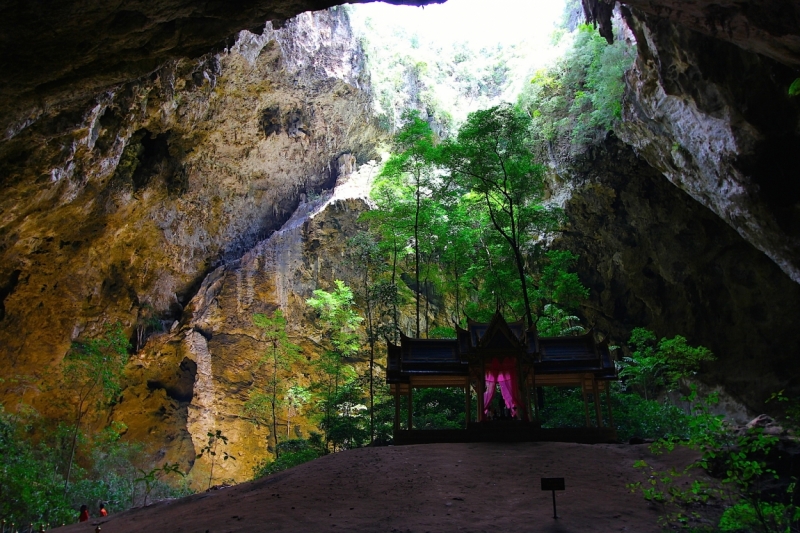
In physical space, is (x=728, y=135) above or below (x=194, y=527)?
Answer: above

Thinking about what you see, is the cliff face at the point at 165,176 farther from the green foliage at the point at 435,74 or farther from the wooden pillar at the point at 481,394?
the wooden pillar at the point at 481,394

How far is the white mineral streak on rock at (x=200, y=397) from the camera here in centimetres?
2281

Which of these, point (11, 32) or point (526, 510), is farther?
point (11, 32)

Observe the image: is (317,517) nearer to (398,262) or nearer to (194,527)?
(194,527)

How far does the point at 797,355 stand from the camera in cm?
1672

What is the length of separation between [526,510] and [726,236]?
14.3 m

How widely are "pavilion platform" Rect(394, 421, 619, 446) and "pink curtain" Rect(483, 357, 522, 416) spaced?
0.57m

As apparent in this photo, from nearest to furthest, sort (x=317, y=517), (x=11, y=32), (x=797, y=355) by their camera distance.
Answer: (x=317, y=517) → (x=11, y=32) → (x=797, y=355)

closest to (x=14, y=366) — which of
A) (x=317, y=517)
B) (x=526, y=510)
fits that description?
(x=317, y=517)

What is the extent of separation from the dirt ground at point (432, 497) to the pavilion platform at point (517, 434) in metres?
0.49

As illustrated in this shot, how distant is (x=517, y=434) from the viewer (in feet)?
36.8

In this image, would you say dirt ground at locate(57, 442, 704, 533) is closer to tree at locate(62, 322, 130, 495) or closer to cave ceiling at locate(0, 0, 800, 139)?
cave ceiling at locate(0, 0, 800, 139)

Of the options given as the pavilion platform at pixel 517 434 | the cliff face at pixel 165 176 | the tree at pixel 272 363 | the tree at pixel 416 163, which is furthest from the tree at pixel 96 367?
the tree at pixel 416 163

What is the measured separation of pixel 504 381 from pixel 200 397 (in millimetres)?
15801
